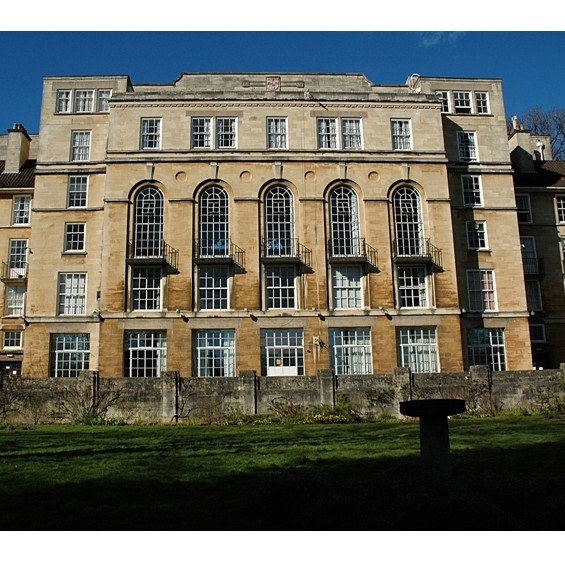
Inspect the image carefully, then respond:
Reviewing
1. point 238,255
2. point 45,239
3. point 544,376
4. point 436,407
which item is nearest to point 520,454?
point 436,407

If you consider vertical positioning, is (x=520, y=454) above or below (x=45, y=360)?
below

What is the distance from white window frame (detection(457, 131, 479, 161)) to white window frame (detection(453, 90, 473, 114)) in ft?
5.43

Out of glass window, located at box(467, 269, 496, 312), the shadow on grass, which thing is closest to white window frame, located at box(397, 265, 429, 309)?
glass window, located at box(467, 269, 496, 312)

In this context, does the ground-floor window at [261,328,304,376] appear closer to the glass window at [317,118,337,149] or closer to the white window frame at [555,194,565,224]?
the glass window at [317,118,337,149]

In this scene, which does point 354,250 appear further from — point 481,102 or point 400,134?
point 481,102

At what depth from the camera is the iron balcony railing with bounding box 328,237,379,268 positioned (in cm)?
3638

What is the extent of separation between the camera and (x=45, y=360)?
35562 mm

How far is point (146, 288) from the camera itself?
35.7 meters

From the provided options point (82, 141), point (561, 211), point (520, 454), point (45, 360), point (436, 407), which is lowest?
point (520, 454)

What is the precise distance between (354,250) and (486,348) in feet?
31.6

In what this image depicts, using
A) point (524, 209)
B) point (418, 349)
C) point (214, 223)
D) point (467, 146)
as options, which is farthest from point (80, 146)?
point (524, 209)

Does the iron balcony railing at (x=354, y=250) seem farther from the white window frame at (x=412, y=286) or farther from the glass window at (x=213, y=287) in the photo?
the glass window at (x=213, y=287)

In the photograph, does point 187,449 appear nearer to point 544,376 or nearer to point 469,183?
point 544,376

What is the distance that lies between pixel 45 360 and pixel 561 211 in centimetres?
3522
